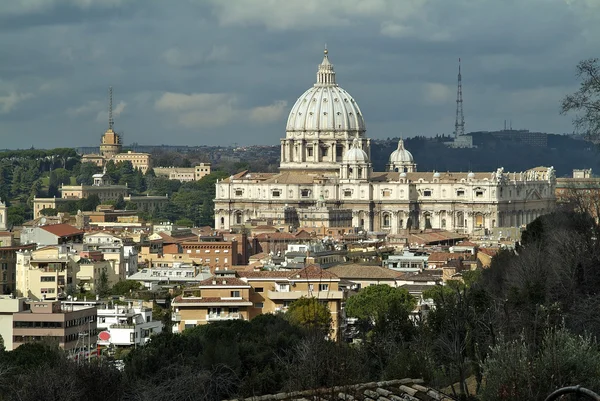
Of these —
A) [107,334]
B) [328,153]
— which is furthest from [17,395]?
[328,153]

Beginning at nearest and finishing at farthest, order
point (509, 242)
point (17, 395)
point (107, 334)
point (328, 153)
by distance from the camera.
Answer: point (17, 395), point (107, 334), point (509, 242), point (328, 153)

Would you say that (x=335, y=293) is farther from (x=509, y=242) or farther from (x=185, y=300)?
(x=509, y=242)

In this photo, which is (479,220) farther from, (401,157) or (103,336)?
(103,336)

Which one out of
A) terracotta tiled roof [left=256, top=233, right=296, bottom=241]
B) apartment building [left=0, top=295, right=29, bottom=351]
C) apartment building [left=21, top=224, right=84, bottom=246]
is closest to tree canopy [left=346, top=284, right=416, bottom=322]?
apartment building [left=0, top=295, right=29, bottom=351]

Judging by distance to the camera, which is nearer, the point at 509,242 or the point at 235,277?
the point at 235,277

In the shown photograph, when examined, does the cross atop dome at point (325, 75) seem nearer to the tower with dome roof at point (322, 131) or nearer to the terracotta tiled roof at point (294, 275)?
the tower with dome roof at point (322, 131)

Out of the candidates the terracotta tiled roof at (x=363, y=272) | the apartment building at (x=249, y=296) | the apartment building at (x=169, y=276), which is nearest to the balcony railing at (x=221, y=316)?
the apartment building at (x=249, y=296)

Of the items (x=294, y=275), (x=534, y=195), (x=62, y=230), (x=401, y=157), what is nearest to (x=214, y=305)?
(x=294, y=275)
